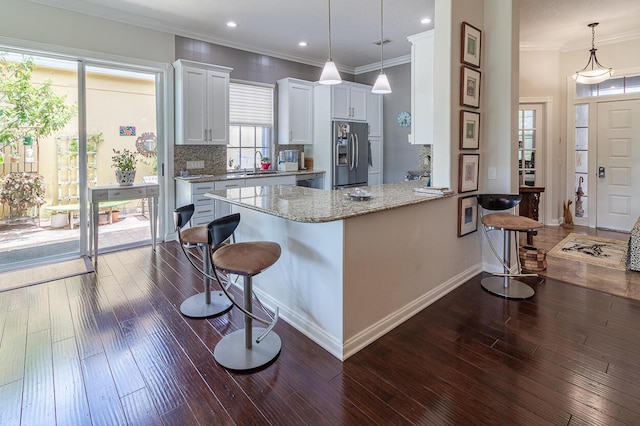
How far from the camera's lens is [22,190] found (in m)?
4.07

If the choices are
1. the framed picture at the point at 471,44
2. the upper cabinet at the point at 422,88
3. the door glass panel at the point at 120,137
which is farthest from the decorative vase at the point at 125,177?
the framed picture at the point at 471,44

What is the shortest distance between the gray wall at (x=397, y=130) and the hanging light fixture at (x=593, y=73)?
249 cm

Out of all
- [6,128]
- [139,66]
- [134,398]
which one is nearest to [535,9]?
[139,66]

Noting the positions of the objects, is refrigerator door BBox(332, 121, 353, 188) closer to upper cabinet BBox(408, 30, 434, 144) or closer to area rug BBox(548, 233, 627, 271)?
upper cabinet BBox(408, 30, 434, 144)

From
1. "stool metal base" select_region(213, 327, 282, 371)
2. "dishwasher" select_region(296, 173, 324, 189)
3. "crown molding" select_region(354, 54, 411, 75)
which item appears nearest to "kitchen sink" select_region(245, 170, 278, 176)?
"dishwasher" select_region(296, 173, 324, 189)

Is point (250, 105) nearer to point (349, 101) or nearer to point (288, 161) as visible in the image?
point (288, 161)

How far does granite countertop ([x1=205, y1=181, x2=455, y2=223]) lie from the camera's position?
7.04ft

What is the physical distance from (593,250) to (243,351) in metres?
4.67

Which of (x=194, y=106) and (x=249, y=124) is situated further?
(x=249, y=124)

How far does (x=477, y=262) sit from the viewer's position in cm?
373

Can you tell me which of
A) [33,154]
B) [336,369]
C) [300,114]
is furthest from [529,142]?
[33,154]

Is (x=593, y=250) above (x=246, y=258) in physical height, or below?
below

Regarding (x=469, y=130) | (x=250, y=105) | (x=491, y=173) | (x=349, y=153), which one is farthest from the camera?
(x=349, y=153)

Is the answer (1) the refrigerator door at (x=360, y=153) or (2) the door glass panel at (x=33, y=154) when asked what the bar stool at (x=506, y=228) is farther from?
(2) the door glass panel at (x=33, y=154)
